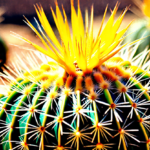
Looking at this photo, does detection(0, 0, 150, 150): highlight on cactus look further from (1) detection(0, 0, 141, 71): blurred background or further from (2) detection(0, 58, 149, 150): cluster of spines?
(1) detection(0, 0, 141, 71): blurred background

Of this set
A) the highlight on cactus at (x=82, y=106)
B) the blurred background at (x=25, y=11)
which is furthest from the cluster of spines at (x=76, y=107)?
the blurred background at (x=25, y=11)

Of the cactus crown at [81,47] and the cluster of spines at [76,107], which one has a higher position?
the cactus crown at [81,47]

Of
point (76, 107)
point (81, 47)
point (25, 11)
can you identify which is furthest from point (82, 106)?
point (25, 11)

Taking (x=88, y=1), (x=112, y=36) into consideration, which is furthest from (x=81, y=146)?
(x=88, y=1)

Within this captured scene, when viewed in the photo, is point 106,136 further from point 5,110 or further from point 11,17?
point 11,17

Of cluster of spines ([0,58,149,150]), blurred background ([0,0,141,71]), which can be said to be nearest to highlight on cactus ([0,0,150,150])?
cluster of spines ([0,58,149,150])

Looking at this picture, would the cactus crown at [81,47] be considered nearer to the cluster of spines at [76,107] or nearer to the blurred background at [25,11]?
the cluster of spines at [76,107]

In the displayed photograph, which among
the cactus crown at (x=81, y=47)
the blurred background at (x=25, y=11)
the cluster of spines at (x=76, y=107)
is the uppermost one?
the blurred background at (x=25, y=11)

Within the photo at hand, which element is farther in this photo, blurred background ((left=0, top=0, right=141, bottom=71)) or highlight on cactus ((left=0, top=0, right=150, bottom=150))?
blurred background ((left=0, top=0, right=141, bottom=71))
